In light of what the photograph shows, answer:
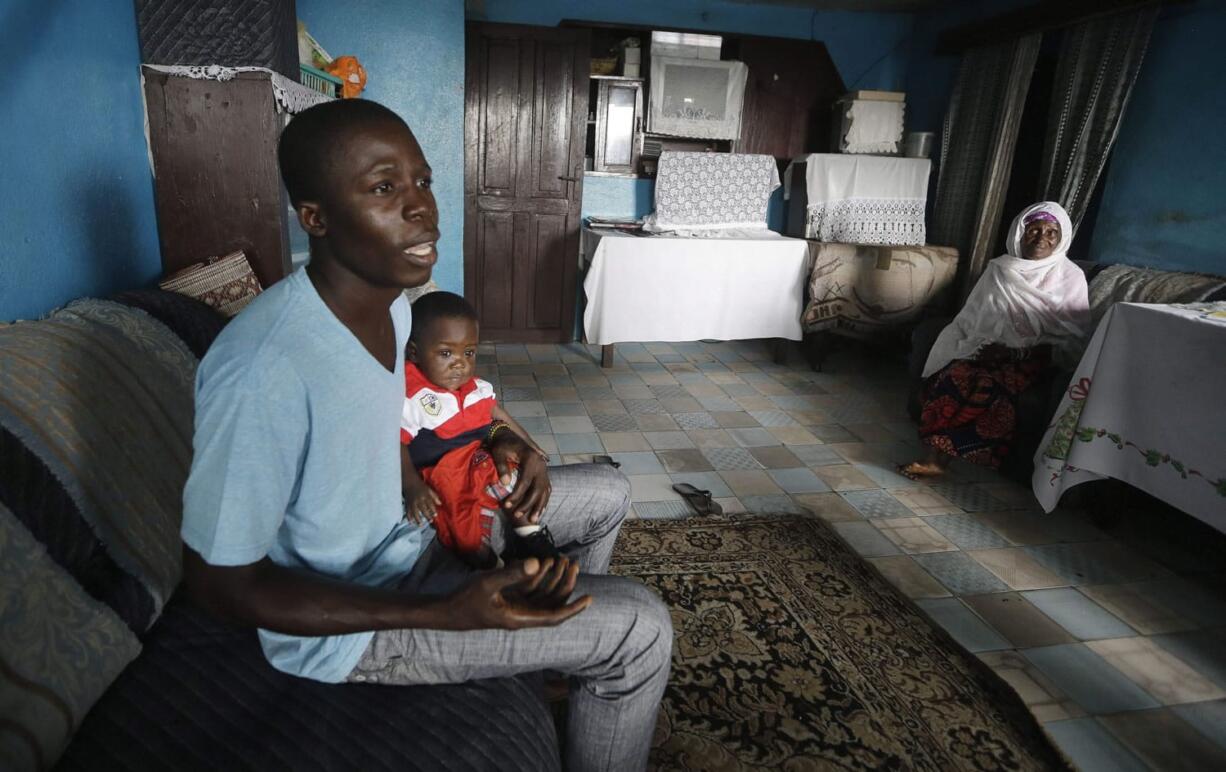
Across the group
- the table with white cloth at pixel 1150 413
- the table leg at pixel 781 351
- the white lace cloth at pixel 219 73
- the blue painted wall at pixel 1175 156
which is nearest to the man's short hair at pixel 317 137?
the white lace cloth at pixel 219 73

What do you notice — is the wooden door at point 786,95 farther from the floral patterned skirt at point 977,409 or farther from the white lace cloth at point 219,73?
the white lace cloth at point 219,73

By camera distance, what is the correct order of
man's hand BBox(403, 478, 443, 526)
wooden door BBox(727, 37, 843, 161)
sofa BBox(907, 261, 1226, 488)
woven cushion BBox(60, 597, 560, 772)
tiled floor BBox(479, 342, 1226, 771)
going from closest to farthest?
woven cushion BBox(60, 597, 560, 772) → man's hand BBox(403, 478, 443, 526) → tiled floor BBox(479, 342, 1226, 771) → sofa BBox(907, 261, 1226, 488) → wooden door BBox(727, 37, 843, 161)

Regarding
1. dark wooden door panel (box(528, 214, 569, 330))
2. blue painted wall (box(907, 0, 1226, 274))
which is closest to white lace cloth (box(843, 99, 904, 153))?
blue painted wall (box(907, 0, 1226, 274))

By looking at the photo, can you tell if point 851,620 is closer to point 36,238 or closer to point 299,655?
point 299,655

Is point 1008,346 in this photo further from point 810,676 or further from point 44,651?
point 44,651

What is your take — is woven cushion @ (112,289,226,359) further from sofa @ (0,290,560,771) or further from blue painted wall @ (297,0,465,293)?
blue painted wall @ (297,0,465,293)

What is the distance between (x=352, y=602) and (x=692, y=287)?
3.53 meters

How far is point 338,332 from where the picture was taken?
846 mm

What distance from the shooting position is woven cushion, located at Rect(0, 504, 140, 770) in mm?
765

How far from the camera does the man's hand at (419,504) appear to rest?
1.17m

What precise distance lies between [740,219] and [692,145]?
2.59ft

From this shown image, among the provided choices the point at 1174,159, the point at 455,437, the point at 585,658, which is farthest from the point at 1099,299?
the point at 585,658

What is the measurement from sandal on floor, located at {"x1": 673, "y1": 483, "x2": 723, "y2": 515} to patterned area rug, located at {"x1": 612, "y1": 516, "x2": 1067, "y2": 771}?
0.78 ft

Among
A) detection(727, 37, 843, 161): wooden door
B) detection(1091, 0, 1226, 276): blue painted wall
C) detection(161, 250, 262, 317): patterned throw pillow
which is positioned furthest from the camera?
detection(727, 37, 843, 161): wooden door
